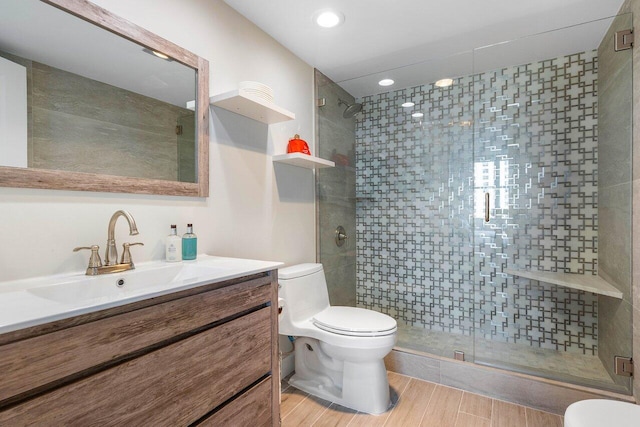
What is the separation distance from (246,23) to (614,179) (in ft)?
7.88

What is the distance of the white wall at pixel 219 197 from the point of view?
1082 millimetres

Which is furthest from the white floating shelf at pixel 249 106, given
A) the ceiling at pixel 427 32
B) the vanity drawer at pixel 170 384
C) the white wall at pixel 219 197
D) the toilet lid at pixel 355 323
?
the toilet lid at pixel 355 323

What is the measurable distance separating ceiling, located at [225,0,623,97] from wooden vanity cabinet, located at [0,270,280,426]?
5.13ft

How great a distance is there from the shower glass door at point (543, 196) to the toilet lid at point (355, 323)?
0.78 m

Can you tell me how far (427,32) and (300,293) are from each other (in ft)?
6.19

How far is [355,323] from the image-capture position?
6.22 feet

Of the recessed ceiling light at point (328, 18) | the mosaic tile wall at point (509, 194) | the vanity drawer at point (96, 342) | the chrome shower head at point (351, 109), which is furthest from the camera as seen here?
the chrome shower head at point (351, 109)

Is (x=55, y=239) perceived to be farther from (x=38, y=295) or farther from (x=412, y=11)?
(x=412, y=11)

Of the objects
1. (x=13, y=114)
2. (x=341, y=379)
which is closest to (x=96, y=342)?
(x=13, y=114)

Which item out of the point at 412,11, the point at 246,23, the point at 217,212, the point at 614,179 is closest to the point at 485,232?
the point at 614,179

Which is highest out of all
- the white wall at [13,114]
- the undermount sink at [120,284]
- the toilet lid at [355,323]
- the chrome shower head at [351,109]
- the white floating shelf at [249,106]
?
the chrome shower head at [351,109]

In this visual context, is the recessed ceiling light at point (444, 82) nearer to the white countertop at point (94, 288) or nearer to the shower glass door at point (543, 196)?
the shower glass door at point (543, 196)

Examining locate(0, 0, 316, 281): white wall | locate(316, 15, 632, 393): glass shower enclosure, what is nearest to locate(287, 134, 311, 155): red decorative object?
locate(0, 0, 316, 281): white wall

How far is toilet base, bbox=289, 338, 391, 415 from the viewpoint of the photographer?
1.83 m
